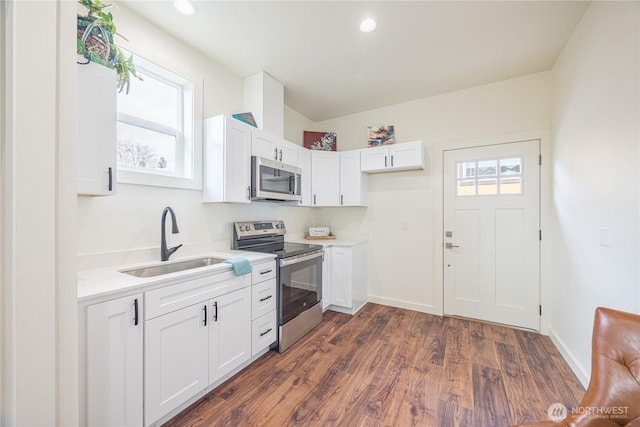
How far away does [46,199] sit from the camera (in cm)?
66

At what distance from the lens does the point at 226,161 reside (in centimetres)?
236

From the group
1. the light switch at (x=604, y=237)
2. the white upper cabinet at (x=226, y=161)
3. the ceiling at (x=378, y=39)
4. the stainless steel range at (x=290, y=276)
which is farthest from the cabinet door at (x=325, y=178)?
the light switch at (x=604, y=237)

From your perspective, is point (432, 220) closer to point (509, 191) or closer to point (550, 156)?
point (509, 191)

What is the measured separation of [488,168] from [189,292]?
332 cm

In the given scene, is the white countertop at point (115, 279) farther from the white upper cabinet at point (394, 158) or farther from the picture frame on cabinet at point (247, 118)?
the white upper cabinet at point (394, 158)

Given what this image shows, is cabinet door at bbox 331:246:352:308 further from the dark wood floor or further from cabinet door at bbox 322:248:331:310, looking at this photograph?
the dark wood floor

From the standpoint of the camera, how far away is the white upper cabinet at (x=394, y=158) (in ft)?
10.4

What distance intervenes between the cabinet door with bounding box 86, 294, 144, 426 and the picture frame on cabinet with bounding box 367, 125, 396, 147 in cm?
320

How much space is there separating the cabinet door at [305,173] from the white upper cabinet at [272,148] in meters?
0.13

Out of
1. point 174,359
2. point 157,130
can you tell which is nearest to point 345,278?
point 174,359

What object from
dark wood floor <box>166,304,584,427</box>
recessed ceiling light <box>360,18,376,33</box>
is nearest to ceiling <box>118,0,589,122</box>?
recessed ceiling light <box>360,18,376,33</box>

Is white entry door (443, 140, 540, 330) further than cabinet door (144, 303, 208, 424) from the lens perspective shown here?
Yes

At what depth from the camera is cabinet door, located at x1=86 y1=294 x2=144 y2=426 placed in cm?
124

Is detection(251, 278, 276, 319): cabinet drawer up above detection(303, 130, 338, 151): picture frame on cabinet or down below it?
below
